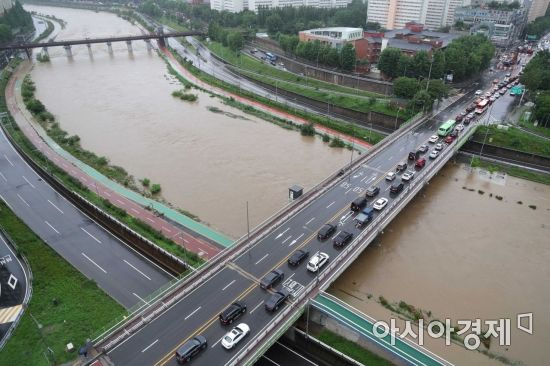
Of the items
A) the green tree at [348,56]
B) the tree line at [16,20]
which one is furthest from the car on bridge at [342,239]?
the tree line at [16,20]

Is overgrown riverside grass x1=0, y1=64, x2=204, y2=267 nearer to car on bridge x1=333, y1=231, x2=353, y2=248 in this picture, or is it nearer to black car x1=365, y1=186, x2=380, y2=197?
car on bridge x1=333, y1=231, x2=353, y2=248

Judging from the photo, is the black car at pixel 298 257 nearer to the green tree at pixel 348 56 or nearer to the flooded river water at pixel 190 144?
the flooded river water at pixel 190 144

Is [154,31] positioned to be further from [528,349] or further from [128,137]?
[528,349]

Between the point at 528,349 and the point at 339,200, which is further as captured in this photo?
the point at 339,200

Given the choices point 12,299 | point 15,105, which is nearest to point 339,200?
point 12,299

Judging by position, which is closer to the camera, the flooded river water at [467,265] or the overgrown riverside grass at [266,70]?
the flooded river water at [467,265]


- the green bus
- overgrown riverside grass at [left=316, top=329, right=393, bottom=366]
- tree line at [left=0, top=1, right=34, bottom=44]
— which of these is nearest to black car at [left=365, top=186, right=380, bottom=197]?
overgrown riverside grass at [left=316, top=329, right=393, bottom=366]
